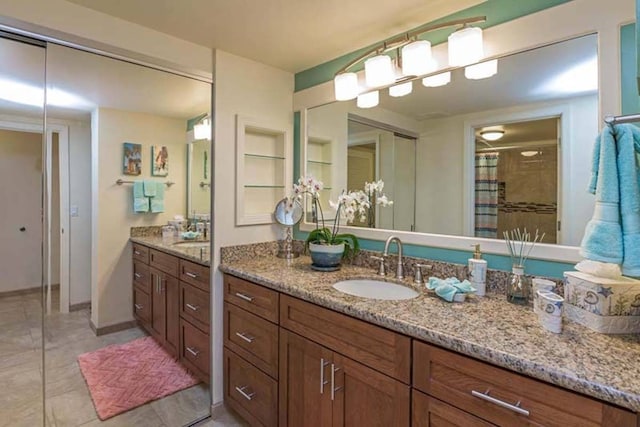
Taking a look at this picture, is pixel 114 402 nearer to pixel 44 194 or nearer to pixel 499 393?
pixel 44 194

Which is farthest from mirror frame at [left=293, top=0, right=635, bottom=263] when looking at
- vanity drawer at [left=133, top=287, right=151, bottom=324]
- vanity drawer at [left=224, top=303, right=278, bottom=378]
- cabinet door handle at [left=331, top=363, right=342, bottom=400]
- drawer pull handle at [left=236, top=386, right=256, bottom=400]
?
vanity drawer at [left=133, top=287, right=151, bottom=324]

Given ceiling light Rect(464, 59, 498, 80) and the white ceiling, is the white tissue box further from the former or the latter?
Result: the white ceiling

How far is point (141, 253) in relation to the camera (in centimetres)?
201

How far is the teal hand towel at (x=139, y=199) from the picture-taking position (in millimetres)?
1946

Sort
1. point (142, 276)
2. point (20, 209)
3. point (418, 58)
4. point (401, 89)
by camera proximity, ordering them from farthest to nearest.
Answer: point (142, 276)
point (401, 89)
point (20, 209)
point (418, 58)

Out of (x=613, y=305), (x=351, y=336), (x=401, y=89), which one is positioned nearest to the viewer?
(x=613, y=305)

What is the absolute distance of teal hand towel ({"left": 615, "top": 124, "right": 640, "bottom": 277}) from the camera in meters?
0.94

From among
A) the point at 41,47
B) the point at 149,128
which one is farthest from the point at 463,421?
the point at 41,47

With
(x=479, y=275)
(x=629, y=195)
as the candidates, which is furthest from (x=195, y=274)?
(x=629, y=195)

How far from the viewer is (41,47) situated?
157 cm

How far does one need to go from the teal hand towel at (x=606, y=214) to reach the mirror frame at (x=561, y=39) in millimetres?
284

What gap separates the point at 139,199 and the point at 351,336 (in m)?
1.49

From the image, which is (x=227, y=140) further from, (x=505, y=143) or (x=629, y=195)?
(x=629, y=195)

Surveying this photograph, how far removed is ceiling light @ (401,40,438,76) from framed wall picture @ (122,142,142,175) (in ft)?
5.22
